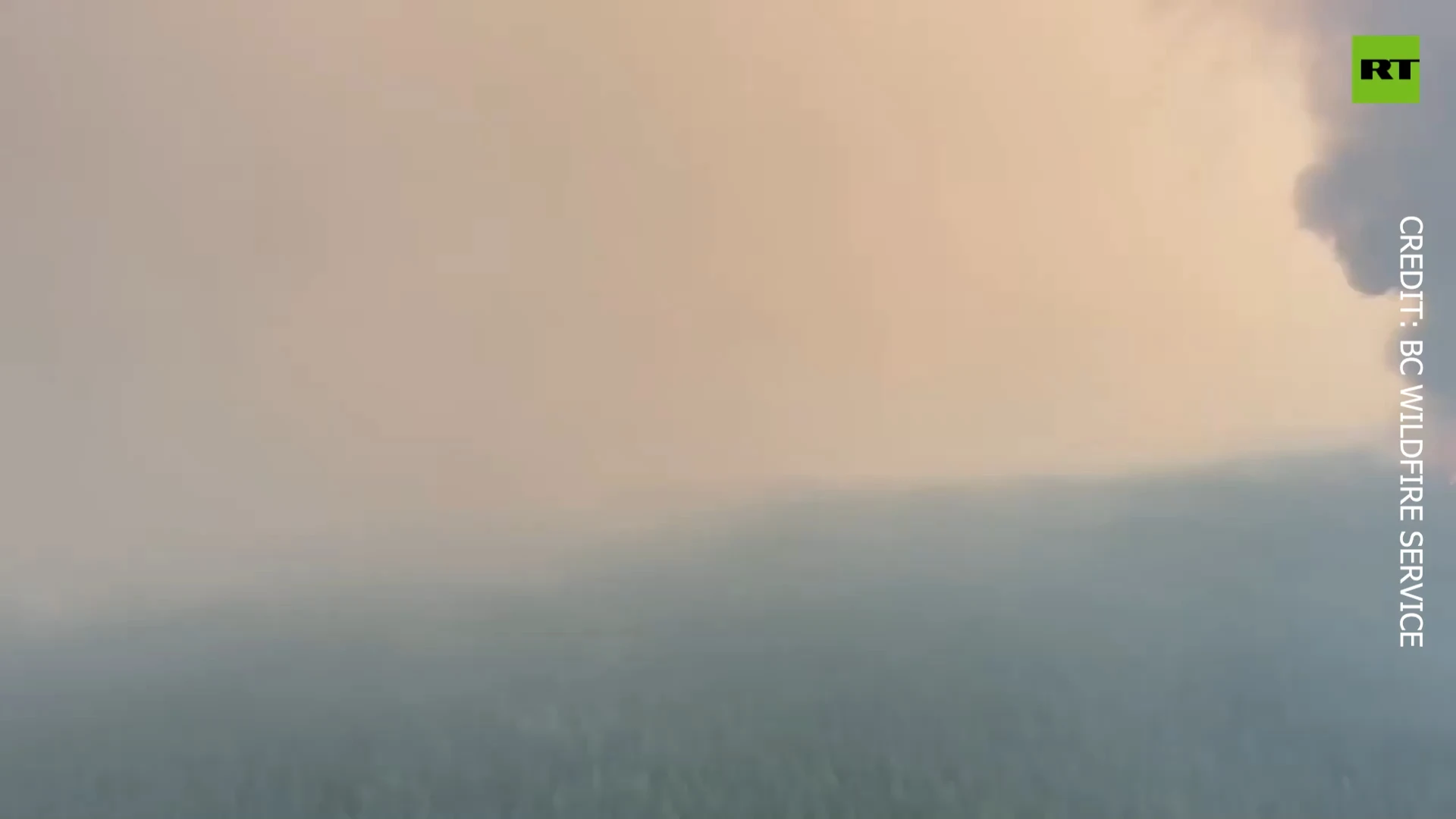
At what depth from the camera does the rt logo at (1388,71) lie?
3.72 feet

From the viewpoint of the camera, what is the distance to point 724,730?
1.09 metres

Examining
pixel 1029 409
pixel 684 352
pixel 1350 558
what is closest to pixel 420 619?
pixel 684 352

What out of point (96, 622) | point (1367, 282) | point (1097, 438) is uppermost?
point (1367, 282)

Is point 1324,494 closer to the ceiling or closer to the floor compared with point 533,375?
closer to the floor

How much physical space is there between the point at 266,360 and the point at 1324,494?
136 centimetres

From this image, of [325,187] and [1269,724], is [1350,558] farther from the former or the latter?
[325,187]

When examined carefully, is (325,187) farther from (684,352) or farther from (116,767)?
(116,767)

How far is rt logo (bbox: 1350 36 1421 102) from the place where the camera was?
1.13 metres

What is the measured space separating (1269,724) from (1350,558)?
238 mm

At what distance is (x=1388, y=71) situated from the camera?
1.14m

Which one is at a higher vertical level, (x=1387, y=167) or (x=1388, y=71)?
(x=1388, y=71)

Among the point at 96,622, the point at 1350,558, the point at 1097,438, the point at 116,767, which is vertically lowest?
the point at 116,767

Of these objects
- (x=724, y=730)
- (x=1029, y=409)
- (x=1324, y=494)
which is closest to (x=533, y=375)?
(x=724, y=730)

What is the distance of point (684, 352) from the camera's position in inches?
44.1
